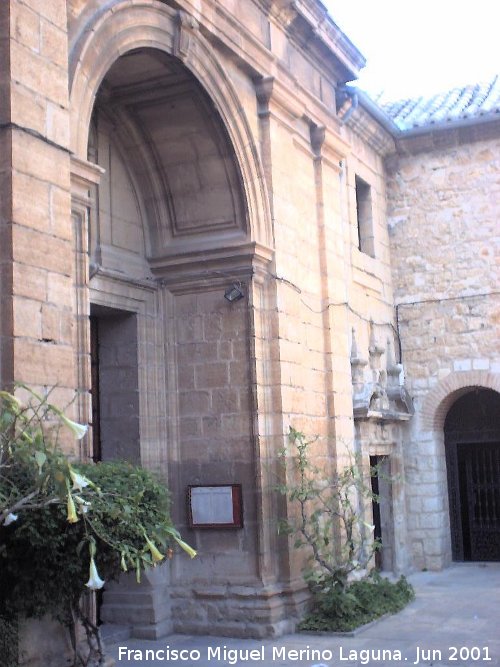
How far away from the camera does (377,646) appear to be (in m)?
7.86

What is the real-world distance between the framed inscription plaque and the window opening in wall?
5.63 metres

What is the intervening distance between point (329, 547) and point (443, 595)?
2082mm

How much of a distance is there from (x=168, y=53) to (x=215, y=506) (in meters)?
4.03

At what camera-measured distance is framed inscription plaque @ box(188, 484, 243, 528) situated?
8648 millimetres

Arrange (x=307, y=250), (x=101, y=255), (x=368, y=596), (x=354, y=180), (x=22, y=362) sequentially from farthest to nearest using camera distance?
(x=354, y=180)
(x=307, y=250)
(x=368, y=596)
(x=101, y=255)
(x=22, y=362)

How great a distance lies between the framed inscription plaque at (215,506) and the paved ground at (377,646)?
1.01 metres

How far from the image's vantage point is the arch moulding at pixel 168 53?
647 cm

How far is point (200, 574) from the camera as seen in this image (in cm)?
874

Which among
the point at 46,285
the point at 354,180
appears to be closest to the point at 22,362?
the point at 46,285

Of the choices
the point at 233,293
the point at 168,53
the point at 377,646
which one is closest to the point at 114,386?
the point at 233,293

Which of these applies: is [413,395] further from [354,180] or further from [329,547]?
[329,547]

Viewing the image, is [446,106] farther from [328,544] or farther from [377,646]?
[377,646]

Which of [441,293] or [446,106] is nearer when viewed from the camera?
[441,293]

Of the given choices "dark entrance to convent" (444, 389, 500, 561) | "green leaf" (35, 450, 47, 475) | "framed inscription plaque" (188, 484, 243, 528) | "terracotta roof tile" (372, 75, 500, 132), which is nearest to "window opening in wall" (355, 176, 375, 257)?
"terracotta roof tile" (372, 75, 500, 132)
